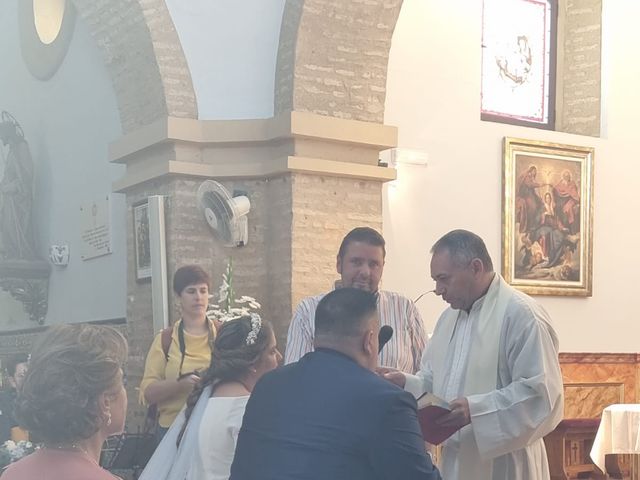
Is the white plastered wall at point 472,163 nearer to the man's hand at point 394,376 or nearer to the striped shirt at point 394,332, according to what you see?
the striped shirt at point 394,332

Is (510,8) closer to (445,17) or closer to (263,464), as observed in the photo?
(445,17)

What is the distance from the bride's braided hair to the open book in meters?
0.63

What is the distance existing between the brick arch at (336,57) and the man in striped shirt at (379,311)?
10.9 feet

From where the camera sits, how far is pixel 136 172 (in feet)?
27.7

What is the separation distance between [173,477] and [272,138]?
4435 millimetres

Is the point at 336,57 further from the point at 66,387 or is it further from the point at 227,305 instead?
the point at 66,387

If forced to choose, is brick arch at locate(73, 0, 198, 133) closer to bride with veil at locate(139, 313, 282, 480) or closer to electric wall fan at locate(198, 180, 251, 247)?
electric wall fan at locate(198, 180, 251, 247)

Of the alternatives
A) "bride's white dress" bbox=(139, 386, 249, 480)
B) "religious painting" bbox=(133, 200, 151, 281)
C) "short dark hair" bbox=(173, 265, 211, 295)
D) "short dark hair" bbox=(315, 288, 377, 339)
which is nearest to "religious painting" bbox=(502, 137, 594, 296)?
"religious painting" bbox=(133, 200, 151, 281)

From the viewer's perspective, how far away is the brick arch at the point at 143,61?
801 centimetres

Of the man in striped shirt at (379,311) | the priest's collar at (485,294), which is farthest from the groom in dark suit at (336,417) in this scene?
the man in striped shirt at (379,311)

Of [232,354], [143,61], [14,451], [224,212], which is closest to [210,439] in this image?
[232,354]

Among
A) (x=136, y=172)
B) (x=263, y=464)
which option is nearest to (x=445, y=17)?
(x=136, y=172)

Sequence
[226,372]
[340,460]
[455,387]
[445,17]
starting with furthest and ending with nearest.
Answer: [445,17]
[455,387]
[226,372]
[340,460]

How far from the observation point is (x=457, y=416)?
151 inches
